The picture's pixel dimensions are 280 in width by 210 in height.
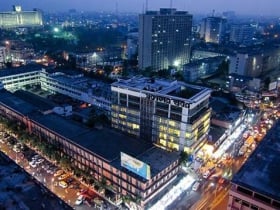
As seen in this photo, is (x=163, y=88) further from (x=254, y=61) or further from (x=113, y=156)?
(x=254, y=61)

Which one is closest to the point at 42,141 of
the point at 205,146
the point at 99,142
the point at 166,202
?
the point at 99,142

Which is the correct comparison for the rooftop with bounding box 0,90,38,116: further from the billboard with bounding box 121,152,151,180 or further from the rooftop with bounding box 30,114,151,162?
the billboard with bounding box 121,152,151,180

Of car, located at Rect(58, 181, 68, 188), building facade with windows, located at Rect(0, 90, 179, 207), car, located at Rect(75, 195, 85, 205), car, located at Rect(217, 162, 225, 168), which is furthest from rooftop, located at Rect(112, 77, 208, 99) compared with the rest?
car, located at Rect(75, 195, 85, 205)

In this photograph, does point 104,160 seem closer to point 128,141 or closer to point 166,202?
point 128,141

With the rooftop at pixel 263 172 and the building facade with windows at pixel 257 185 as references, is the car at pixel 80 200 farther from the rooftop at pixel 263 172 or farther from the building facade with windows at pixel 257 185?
the rooftop at pixel 263 172

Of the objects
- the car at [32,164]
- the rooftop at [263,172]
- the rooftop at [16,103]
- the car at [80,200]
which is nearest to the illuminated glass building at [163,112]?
the rooftop at [263,172]

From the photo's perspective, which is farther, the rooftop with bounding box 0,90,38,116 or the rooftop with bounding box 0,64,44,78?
the rooftop with bounding box 0,64,44,78
